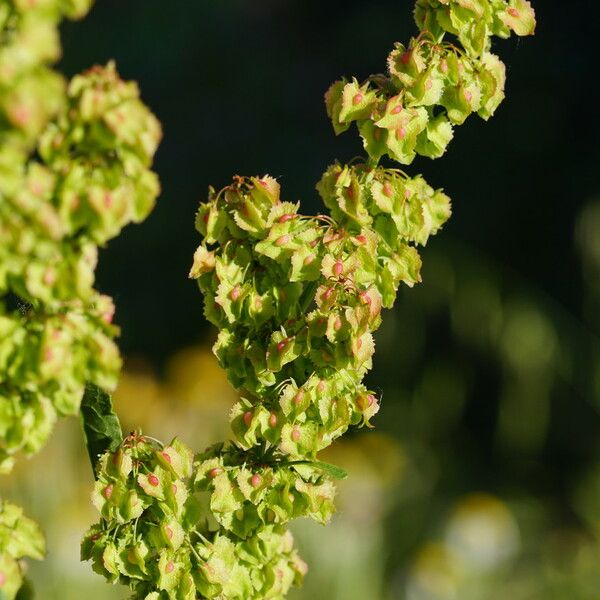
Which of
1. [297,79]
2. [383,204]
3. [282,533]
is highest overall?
[297,79]

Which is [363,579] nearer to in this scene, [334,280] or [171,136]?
[334,280]

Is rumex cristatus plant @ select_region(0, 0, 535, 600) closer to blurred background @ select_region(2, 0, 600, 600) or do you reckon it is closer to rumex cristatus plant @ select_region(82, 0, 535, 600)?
rumex cristatus plant @ select_region(82, 0, 535, 600)

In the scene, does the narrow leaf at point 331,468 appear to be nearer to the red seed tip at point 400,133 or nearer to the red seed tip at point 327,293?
the red seed tip at point 327,293

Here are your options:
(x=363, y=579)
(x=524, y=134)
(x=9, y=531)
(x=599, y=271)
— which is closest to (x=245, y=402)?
(x=9, y=531)

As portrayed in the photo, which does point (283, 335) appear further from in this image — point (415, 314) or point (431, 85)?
point (415, 314)

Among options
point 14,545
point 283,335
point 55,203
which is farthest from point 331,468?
point 55,203

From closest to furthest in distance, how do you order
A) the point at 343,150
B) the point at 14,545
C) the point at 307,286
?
1. the point at 14,545
2. the point at 307,286
3. the point at 343,150

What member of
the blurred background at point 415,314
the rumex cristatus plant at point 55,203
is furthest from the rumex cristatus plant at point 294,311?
the blurred background at point 415,314
